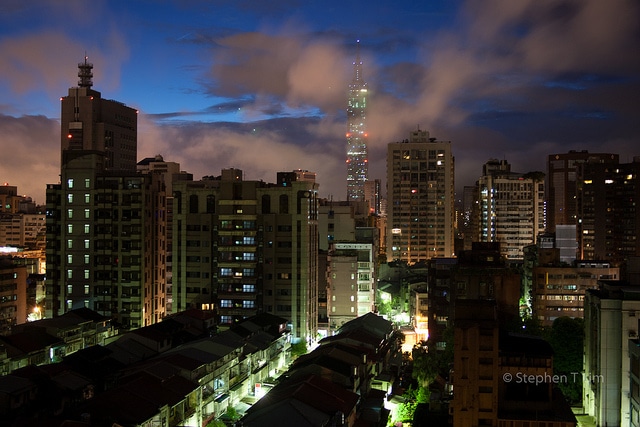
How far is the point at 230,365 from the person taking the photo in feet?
108

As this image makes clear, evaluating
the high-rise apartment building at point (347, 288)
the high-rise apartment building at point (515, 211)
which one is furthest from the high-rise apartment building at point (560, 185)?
the high-rise apartment building at point (347, 288)

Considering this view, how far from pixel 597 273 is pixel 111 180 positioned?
3627 centimetres

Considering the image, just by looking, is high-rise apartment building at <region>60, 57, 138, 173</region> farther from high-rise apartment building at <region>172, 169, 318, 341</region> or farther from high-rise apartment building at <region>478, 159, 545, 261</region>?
high-rise apartment building at <region>478, 159, 545, 261</region>

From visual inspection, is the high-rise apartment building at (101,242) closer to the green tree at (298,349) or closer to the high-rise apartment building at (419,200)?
the green tree at (298,349)

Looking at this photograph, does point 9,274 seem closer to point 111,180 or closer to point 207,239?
point 111,180

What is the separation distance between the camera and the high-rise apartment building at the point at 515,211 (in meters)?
93.0

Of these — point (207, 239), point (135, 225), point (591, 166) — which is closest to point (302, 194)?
point (207, 239)

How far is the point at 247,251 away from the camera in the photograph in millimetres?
46969

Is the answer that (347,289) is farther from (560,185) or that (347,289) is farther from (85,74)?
(560,185)

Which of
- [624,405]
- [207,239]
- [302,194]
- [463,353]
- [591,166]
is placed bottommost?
[624,405]

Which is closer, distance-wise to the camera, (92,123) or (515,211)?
(92,123)

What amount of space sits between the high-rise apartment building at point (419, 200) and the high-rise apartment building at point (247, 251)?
168 feet

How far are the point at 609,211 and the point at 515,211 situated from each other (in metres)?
12.4

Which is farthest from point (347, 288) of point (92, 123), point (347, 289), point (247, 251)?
point (92, 123)
